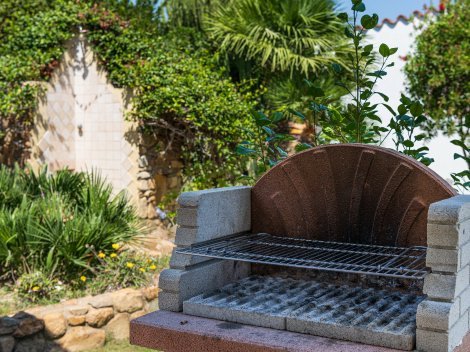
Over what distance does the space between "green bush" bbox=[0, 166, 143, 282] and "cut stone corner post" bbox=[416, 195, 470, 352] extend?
397 cm

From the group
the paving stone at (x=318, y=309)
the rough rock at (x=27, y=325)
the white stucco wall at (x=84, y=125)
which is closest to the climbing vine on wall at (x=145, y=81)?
the white stucco wall at (x=84, y=125)

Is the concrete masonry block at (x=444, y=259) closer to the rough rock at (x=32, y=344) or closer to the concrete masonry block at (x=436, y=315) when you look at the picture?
the concrete masonry block at (x=436, y=315)

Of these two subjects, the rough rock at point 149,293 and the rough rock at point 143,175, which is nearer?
the rough rock at point 149,293

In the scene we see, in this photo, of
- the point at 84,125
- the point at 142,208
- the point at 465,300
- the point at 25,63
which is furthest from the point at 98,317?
the point at 25,63

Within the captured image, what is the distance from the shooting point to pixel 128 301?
19.3 feet

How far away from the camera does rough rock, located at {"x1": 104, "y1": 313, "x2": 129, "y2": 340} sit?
5.78 meters

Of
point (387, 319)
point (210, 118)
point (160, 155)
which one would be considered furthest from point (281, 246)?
point (160, 155)

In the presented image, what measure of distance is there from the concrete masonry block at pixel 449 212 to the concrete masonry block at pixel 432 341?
1.59 feet

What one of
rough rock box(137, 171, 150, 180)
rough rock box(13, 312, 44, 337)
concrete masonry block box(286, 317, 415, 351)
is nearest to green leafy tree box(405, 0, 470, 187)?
rough rock box(137, 171, 150, 180)

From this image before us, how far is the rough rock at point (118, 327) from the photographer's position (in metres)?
5.78

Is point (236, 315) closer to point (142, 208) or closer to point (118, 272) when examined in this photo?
point (118, 272)

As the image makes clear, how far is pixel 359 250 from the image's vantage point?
3611 millimetres

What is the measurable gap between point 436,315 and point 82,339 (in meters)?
3.66

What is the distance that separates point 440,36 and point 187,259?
23.9 feet
